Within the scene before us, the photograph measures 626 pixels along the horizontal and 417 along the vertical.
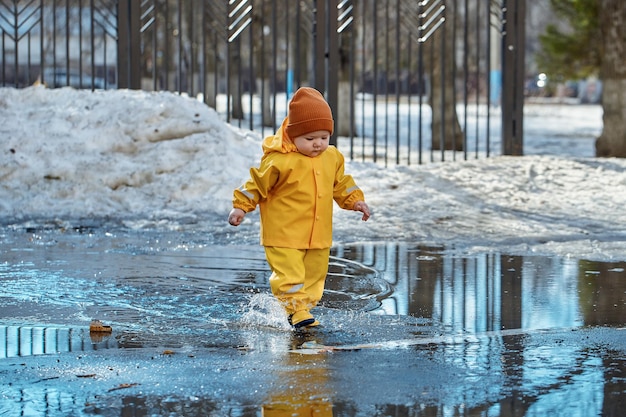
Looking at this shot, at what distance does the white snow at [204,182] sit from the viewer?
33.1 feet

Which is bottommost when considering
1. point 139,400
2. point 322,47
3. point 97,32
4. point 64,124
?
point 139,400

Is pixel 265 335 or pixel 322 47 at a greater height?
pixel 322 47

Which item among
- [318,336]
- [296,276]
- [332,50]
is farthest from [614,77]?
[318,336]

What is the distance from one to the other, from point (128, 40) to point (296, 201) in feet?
25.4

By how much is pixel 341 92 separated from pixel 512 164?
38.7 feet

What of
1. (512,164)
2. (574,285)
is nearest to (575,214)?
(512,164)

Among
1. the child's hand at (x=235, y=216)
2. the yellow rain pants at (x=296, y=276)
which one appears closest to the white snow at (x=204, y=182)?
the yellow rain pants at (x=296, y=276)

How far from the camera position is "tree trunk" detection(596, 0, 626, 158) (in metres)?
15.7

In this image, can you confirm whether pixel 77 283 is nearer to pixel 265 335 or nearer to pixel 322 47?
pixel 265 335

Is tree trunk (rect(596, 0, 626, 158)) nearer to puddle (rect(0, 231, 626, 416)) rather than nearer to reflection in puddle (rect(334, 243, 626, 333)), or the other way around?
reflection in puddle (rect(334, 243, 626, 333))

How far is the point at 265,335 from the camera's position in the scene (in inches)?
224

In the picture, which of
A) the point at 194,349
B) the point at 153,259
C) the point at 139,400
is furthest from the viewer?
the point at 153,259

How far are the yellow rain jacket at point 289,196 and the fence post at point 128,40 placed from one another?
24.7ft

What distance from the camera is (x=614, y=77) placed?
51.9 feet
